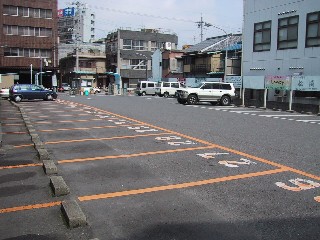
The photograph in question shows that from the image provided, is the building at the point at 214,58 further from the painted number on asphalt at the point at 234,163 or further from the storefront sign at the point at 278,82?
the painted number on asphalt at the point at 234,163

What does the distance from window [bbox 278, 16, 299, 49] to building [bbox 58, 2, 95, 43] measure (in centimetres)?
8175

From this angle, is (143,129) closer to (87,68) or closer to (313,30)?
(313,30)

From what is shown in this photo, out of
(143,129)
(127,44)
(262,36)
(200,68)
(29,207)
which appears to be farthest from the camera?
(127,44)

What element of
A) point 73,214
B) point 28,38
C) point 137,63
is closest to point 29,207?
point 73,214

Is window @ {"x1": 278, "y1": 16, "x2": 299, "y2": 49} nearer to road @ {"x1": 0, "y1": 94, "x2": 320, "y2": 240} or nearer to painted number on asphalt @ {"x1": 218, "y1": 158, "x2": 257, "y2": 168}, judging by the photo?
road @ {"x1": 0, "y1": 94, "x2": 320, "y2": 240}

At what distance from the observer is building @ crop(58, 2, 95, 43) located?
335 ft

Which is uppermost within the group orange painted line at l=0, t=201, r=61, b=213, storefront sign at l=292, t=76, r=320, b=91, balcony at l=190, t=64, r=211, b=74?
balcony at l=190, t=64, r=211, b=74

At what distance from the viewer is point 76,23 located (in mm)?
103500

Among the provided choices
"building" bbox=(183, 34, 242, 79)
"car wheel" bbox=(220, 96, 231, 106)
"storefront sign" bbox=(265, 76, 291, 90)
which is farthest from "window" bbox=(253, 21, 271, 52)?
"building" bbox=(183, 34, 242, 79)

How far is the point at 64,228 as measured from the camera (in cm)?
412

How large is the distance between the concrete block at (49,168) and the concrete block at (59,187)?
2.24ft

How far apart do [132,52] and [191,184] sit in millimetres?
64992

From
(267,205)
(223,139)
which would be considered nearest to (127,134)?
(223,139)

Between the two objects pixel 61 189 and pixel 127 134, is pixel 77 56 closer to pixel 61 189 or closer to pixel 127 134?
pixel 127 134
